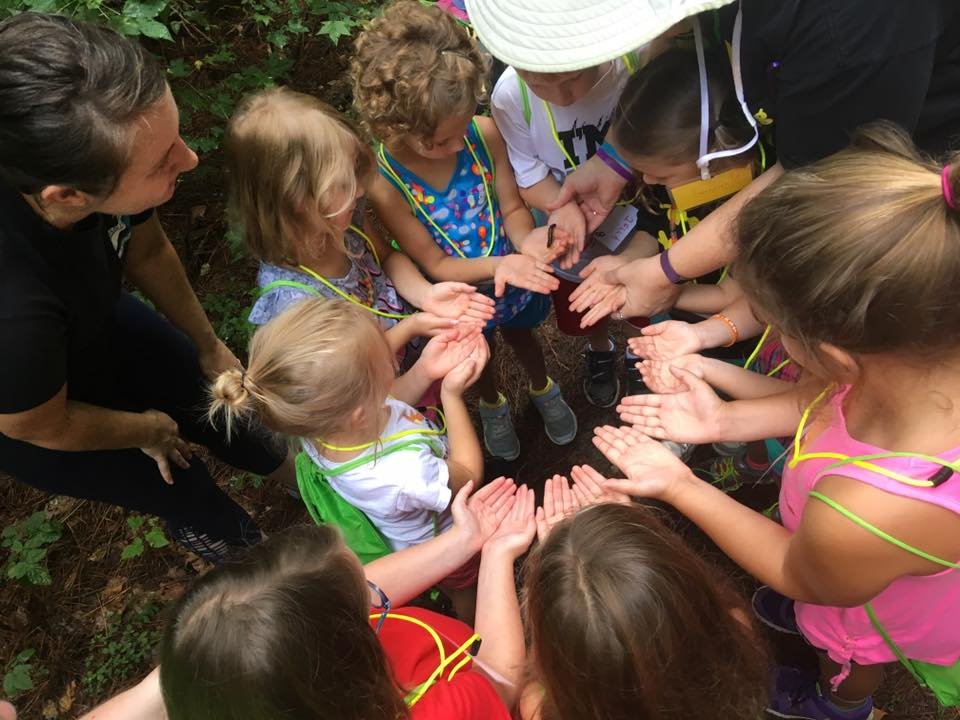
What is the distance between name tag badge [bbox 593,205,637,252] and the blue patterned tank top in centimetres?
40

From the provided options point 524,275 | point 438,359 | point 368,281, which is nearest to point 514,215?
point 524,275

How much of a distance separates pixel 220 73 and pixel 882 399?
3972 millimetres

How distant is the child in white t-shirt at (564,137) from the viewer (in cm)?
241

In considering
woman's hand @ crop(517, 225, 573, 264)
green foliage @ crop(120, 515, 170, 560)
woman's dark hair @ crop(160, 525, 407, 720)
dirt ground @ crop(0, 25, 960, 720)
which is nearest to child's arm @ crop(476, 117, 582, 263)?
woman's hand @ crop(517, 225, 573, 264)

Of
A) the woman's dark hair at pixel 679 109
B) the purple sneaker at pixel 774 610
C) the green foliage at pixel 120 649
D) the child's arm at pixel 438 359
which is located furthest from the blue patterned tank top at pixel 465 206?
the green foliage at pixel 120 649

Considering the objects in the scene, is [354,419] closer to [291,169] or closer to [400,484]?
[400,484]

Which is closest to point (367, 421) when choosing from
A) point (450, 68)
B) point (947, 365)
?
point (450, 68)

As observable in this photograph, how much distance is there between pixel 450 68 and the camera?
2.36 m

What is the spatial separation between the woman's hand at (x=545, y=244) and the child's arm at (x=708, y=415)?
0.79m

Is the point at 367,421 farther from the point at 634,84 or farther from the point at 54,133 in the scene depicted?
the point at 634,84

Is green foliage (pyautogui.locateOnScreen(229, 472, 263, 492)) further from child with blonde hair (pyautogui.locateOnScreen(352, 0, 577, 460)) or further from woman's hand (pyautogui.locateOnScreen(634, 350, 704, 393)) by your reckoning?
woman's hand (pyautogui.locateOnScreen(634, 350, 704, 393))

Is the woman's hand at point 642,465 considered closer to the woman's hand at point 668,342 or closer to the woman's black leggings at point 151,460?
the woman's hand at point 668,342

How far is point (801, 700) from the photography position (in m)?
2.41

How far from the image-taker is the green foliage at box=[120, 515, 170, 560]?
3441 millimetres
